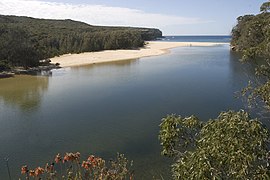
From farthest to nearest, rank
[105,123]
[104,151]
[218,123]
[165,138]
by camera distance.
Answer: [105,123] < [104,151] < [165,138] < [218,123]

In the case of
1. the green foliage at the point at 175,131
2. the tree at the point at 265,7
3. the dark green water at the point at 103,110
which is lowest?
the dark green water at the point at 103,110

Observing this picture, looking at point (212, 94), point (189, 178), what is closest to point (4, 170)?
point (189, 178)

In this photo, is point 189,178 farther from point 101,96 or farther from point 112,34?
point 112,34

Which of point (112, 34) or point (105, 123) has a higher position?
point (112, 34)

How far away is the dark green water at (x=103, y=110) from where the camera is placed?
16.8m

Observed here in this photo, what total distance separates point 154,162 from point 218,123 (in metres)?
9.86

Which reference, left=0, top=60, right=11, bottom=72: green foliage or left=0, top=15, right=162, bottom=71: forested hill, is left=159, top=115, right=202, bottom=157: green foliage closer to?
left=0, top=60, right=11, bottom=72: green foliage

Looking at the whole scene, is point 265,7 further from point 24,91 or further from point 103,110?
point 24,91

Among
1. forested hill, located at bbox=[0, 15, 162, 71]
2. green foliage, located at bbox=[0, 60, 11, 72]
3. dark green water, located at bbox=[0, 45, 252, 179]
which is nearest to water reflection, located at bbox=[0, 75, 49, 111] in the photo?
dark green water, located at bbox=[0, 45, 252, 179]

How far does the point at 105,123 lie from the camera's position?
21812mm

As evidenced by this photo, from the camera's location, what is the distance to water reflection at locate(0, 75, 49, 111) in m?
29.2

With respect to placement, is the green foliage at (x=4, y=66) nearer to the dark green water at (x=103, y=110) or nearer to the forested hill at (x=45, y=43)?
the forested hill at (x=45, y=43)

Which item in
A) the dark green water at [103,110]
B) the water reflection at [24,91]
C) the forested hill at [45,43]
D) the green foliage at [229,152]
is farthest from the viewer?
the forested hill at [45,43]

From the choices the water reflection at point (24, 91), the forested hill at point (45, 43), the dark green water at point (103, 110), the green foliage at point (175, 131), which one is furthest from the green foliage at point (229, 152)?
the forested hill at point (45, 43)
